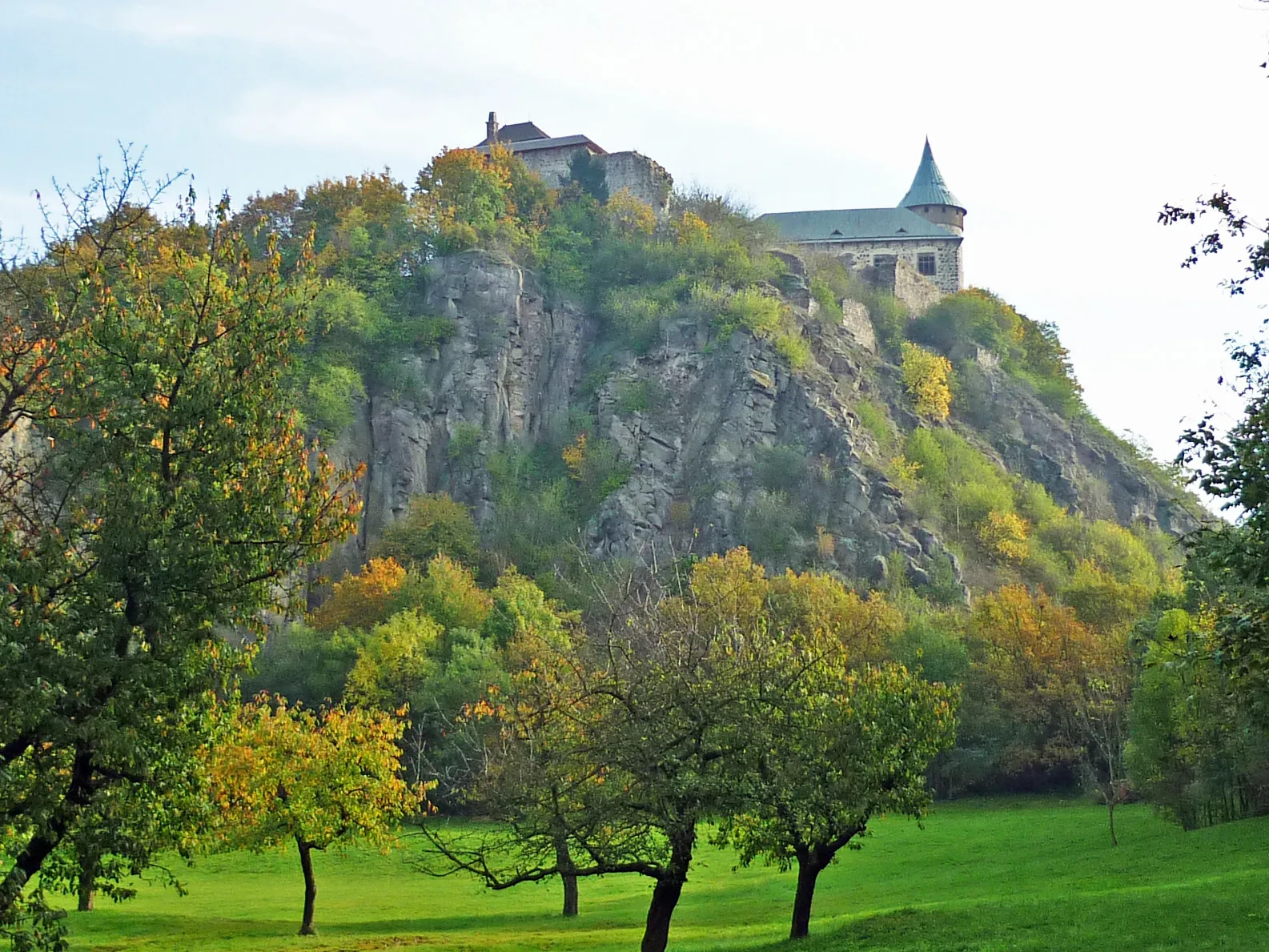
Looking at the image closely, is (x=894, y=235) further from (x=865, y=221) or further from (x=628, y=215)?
(x=628, y=215)

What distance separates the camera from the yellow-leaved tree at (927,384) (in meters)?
114

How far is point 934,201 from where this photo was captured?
136875 millimetres

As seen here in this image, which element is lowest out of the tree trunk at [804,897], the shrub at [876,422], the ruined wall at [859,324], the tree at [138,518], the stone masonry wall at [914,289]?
the tree trunk at [804,897]

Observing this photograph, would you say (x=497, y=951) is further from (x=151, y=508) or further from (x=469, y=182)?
(x=469, y=182)

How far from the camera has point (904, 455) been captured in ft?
349

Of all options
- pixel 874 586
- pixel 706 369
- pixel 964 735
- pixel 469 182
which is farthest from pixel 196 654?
pixel 469 182

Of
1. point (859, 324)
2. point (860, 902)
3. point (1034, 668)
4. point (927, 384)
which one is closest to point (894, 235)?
point (859, 324)

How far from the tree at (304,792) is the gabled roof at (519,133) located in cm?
9675

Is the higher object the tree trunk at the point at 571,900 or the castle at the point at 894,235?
the castle at the point at 894,235

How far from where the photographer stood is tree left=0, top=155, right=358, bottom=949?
59.7ft

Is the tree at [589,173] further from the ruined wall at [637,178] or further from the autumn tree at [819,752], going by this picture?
the autumn tree at [819,752]

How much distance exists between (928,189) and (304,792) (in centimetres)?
10908

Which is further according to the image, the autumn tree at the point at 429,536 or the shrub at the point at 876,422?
the shrub at the point at 876,422

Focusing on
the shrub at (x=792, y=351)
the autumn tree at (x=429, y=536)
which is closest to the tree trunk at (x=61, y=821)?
the autumn tree at (x=429, y=536)
